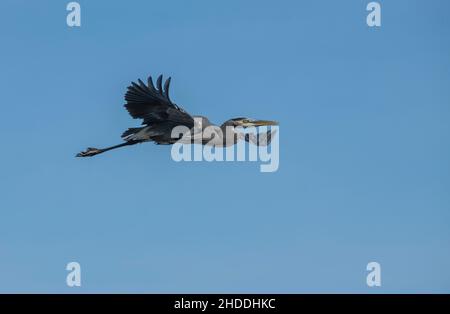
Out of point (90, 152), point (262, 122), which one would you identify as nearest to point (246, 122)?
point (262, 122)

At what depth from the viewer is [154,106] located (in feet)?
85.9

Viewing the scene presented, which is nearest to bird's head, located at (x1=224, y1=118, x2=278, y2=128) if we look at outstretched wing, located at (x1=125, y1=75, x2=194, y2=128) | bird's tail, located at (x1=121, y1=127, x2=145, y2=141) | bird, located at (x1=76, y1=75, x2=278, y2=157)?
bird, located at (x1=76, y1=75, x2=278, y2=157)

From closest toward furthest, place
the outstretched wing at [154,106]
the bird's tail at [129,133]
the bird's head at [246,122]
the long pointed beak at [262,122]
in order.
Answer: the outstretched wing at [154,106], the bird's tail at [129,133], the bird's head at [246,122], the long pointed beak at [262,122]

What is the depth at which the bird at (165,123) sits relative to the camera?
25891mm

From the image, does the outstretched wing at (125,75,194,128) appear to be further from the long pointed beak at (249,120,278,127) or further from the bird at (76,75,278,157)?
the long pointed beak at (249,120,278,127)

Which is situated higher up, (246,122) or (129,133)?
(246,122)

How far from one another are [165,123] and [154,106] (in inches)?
23.9

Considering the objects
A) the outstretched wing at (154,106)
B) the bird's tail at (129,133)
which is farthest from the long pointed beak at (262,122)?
the bird's tail at (129,133)

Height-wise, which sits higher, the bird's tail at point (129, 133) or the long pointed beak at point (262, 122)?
the long pointed beak at point (262, 122)

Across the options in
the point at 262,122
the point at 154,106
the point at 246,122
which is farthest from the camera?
the point at 262,122

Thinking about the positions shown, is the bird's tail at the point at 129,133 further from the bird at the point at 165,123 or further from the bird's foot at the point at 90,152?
the bird's foot at the point at 90,152

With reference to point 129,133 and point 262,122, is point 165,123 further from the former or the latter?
point 262,122

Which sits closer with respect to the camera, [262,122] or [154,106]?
[154,106]
